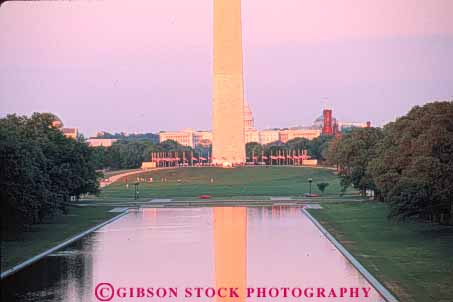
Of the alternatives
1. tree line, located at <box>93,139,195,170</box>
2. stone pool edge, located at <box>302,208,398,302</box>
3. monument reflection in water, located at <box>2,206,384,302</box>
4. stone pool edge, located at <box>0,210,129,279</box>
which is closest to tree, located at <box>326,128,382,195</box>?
monument reflection in water, located at <box>2,206,384,302</box>

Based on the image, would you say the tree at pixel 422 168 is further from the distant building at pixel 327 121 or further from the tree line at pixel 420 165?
the distant building at pixel 327 121

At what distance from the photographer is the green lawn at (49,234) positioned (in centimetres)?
2716

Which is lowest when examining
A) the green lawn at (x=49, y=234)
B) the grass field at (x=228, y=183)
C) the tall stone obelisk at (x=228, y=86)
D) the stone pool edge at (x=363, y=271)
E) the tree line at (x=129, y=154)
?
the stone pool edge at (x=363, y=271)

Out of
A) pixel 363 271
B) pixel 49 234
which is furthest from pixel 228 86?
pixel 363 271

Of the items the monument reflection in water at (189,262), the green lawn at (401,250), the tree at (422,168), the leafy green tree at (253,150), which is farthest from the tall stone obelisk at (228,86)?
the monument reflection in water at (189,262)

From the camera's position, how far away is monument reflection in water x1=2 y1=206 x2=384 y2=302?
67.4 ft

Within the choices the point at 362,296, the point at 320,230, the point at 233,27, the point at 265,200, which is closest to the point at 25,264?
the point at 362,296

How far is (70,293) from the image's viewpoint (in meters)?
19.1

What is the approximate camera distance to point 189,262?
25.0m

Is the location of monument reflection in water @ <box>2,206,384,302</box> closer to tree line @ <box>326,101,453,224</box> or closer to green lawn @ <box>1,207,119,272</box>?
green lawn @ <box>1,207,119,272</box>

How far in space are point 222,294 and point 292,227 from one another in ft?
59.4

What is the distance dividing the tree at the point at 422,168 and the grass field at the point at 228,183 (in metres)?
28.8

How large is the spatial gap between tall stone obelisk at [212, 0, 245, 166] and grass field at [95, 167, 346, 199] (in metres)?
2.32

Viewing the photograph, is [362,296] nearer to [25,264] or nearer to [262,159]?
[25,264]
